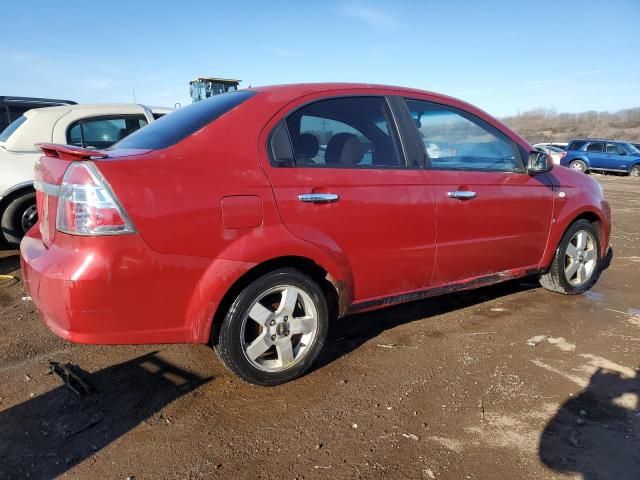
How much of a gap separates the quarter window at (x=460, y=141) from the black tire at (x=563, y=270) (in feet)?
2.91

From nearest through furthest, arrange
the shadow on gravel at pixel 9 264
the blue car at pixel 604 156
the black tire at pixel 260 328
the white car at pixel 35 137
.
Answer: the black tire at pixel 260 328 → the shadow on gravel at pixel 9 264 → the white car at pixel 35 137 → the blue car at pixel 604 156

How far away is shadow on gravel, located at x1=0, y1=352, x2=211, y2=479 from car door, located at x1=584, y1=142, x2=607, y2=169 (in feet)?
81.5

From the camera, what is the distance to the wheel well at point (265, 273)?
268 centimetres

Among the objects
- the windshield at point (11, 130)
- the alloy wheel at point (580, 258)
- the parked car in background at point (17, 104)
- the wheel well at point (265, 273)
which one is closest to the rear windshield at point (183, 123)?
the wheel well at point (265, 273)

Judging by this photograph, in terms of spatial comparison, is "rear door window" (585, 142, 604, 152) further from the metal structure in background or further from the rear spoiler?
the rear spoiler

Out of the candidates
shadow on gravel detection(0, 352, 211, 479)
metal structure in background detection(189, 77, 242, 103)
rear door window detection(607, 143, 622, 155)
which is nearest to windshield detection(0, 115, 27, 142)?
shadow on gravel detection(0, 352, 211, 479)

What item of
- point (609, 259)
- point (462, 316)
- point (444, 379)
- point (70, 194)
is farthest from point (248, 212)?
point (609, 259)

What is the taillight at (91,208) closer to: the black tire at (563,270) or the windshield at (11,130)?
the black tire at (563,270)

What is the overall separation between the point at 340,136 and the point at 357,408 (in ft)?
5.19

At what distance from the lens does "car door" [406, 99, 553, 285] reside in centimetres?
342

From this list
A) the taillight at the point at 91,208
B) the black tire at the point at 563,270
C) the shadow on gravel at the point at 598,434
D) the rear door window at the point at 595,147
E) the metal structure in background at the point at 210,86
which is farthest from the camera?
the rear door window at the point at 595,147

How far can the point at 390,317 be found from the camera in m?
4.00

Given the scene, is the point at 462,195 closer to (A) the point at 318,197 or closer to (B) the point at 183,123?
(A) the point at 318,197

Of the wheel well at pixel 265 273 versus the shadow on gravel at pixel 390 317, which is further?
the shadow on gravel at pixel 390 317
